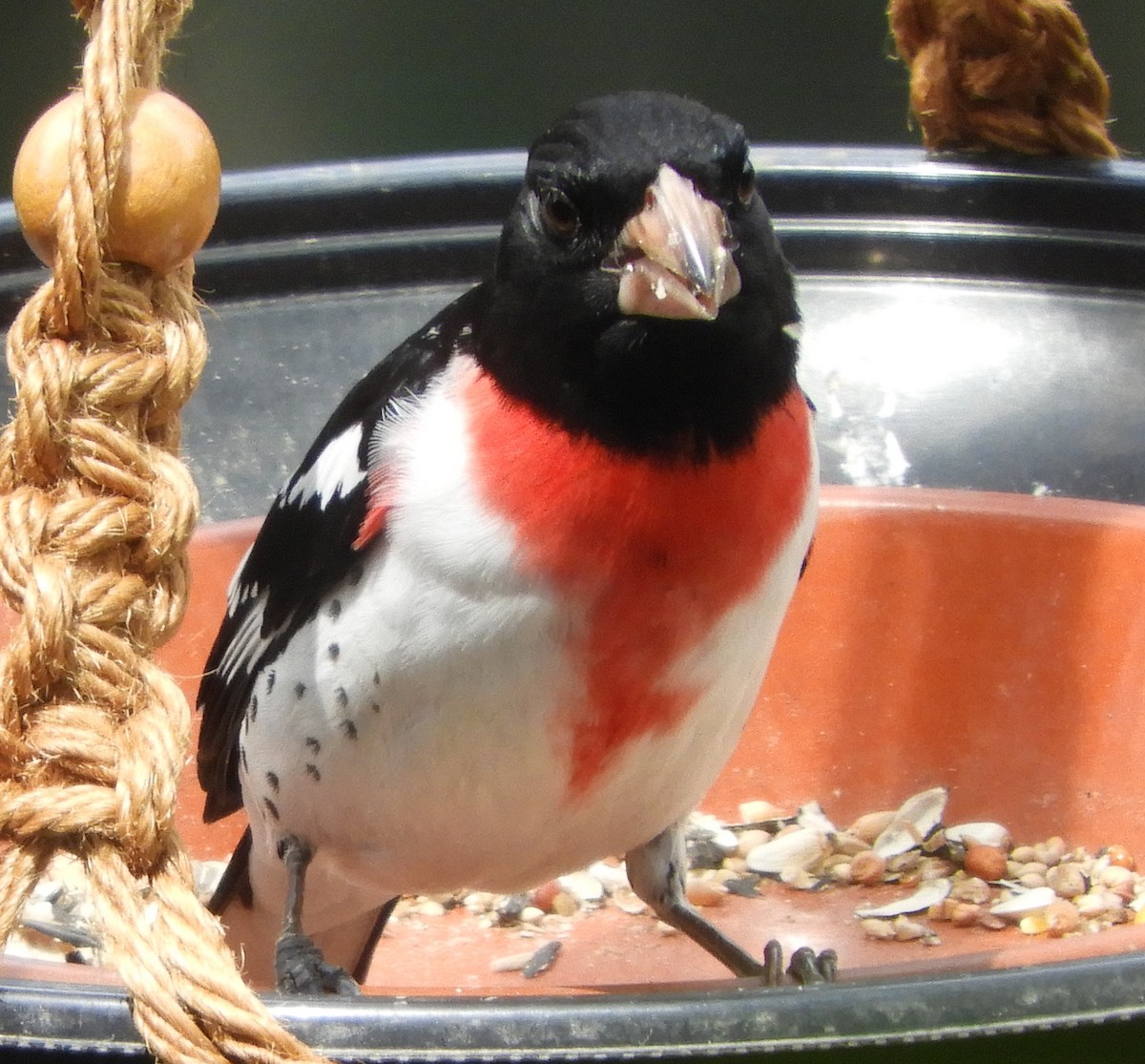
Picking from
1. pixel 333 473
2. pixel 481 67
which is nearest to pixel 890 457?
pixel 333 473

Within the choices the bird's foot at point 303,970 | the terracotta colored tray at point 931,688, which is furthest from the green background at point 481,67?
the bird's foot at point 303,970

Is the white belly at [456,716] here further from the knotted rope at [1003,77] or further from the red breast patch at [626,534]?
the knotted rope at [1003,77]

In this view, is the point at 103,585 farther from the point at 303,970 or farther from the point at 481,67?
the point at 481,67

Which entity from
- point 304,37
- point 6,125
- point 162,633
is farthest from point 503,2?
point 162,633

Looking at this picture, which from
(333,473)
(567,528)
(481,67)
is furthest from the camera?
(481,67)

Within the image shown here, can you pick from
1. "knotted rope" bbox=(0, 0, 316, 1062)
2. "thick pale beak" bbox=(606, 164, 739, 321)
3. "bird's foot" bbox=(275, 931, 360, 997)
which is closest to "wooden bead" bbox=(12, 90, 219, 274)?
"knotted rope" bbox=(0, 0, 316, 1062)

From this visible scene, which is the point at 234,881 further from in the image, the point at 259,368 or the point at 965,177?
the point at 965,177
